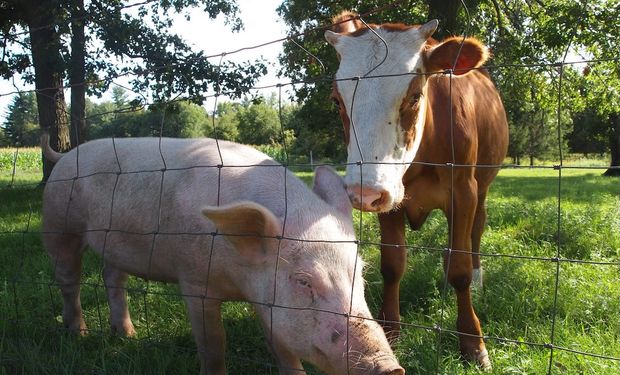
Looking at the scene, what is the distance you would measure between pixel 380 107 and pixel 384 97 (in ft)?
0.22

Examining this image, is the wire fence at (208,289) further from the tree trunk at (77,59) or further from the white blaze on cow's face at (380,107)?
the tree trunk at (77,59)

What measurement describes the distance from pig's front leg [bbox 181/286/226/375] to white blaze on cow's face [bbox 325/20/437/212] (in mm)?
1070

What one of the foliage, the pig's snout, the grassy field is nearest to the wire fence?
the grassy field

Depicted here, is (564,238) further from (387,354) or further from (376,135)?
(387,354)

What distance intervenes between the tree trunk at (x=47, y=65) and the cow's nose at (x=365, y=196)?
28.7ft

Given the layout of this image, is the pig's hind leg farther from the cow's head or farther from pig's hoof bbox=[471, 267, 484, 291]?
pig's hoof bbox=[471, 267, 484, 291]

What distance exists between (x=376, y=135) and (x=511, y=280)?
2.40m

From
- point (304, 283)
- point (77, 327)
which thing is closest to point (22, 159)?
point (77, 327)

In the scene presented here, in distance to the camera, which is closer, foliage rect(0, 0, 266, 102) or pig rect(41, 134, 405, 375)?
pig rect(41, 134, 405, 375)

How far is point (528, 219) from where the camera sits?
22.8ft

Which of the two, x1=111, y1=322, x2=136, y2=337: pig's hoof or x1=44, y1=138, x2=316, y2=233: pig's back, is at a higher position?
x1=44, y1=138, x2=316, y2=233: pig's back

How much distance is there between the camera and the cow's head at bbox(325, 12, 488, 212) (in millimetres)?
2730

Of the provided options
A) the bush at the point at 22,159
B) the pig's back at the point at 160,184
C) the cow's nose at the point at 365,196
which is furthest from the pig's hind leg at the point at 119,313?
the bush at the point at 22,159

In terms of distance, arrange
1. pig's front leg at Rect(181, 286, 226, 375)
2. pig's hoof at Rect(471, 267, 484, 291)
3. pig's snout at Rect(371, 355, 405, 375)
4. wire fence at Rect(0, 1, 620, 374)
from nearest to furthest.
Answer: pig's snout at Rect(371, 355, 405, 375) → wire fence at Rect(0, 1, 620, 374) → pig's front leg at Rect(181, 286, 226, 375) → pig's hoof at Rect(471, 267, 484, 291)
